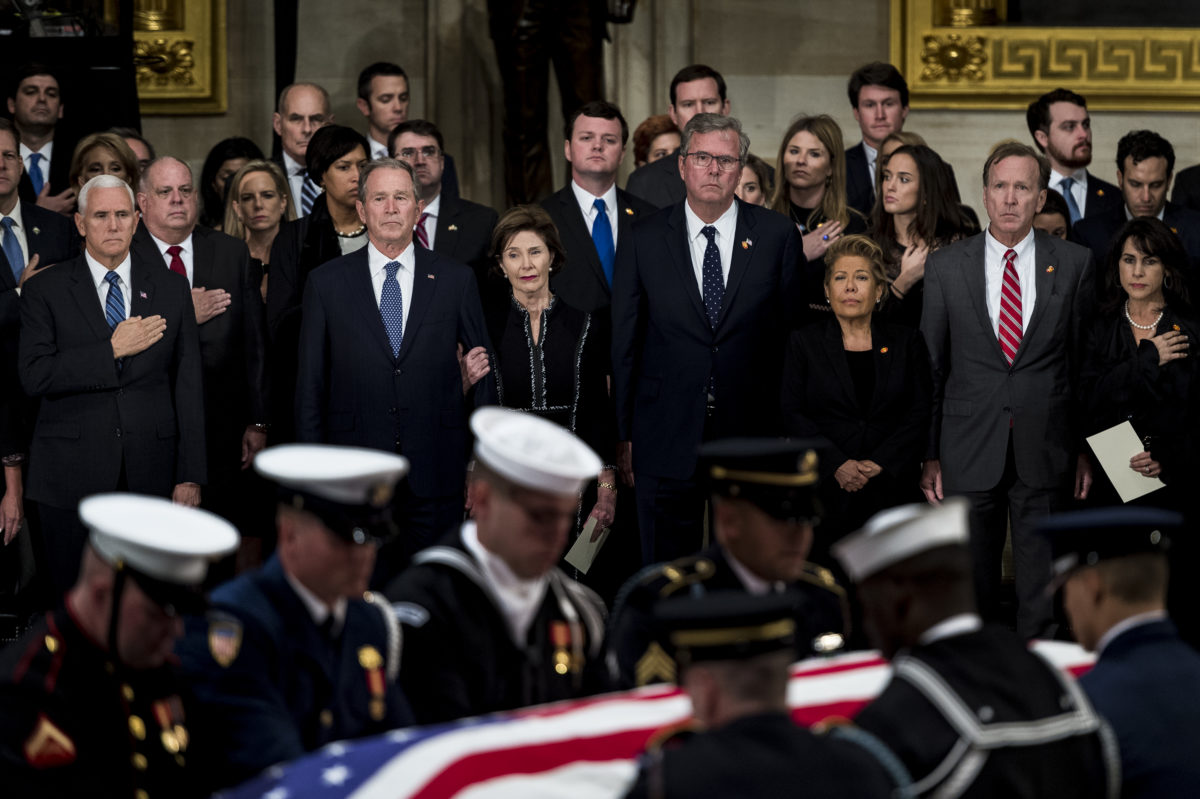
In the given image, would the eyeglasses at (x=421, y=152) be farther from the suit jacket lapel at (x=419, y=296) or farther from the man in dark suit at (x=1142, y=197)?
the man in dark suit at (x=1142, y=197)

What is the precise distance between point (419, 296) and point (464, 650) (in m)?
3.00

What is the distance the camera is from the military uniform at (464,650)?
132 inches

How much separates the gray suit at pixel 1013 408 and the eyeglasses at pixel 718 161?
0.88 meters

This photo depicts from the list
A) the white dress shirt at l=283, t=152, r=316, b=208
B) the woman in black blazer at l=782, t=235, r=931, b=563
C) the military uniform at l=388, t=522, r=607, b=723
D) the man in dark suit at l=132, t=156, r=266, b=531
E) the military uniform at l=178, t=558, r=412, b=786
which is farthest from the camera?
the white dress shirt at l=283, t=152, r=316, b=208

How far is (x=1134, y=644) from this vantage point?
303 centimetres

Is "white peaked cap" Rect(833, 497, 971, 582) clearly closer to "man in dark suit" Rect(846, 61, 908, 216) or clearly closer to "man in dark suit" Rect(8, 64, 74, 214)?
"man in dark suit" Rect(846, 61, 908, 216)

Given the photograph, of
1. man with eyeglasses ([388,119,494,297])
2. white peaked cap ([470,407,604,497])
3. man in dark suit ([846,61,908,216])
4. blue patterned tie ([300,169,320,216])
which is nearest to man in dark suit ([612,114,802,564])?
man with eyeglasses ([388,119,494,297])

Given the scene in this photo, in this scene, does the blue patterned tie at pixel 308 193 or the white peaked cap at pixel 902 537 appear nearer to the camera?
the white peaked cap at pixel 902 537

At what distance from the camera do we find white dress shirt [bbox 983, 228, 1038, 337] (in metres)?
6.44

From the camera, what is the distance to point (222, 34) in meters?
9.66

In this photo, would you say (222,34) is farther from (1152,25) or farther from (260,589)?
(260,589)

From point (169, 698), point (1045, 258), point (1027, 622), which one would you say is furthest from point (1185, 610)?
point (169, 698)

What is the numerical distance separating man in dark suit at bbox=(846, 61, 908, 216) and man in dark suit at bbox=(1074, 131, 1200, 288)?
0.96m

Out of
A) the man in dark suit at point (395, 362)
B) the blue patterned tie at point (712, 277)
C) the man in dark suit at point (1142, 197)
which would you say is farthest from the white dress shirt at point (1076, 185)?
the man in dark suit at point (395, 362)
